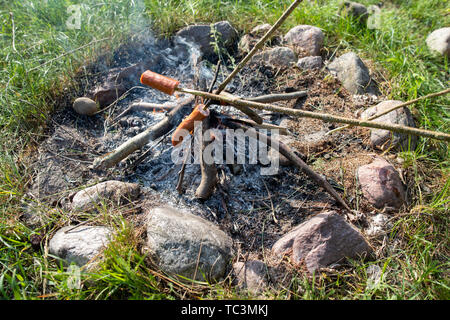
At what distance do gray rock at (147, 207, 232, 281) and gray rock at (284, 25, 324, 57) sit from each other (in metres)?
1.94

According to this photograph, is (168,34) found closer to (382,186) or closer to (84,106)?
(84,106)

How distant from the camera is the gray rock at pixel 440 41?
→ 2.99 metres

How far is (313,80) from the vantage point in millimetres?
2770

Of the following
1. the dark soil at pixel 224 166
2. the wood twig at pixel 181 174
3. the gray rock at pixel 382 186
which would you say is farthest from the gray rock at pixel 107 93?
the gray rock at pixel 382 186

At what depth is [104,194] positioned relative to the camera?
202cm

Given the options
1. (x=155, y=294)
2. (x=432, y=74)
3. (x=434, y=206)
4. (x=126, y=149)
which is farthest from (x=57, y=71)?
(x=432, y=74)

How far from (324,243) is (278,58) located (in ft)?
5.66

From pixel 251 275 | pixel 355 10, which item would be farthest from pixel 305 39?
pixel 251 275

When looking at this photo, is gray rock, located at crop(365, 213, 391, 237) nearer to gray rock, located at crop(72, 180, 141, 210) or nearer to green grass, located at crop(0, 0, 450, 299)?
green grass, located at crop(0, 0, 450, 299)

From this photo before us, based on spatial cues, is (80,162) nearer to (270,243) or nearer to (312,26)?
(270,243)

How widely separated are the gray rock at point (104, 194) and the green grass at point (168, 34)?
0.13m

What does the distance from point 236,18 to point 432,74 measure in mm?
1894

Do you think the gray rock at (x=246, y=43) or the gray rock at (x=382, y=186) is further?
the gray rock at (x=246, y=43)

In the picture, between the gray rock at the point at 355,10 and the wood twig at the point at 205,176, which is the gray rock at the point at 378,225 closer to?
the wood twig at the point at 205,176
